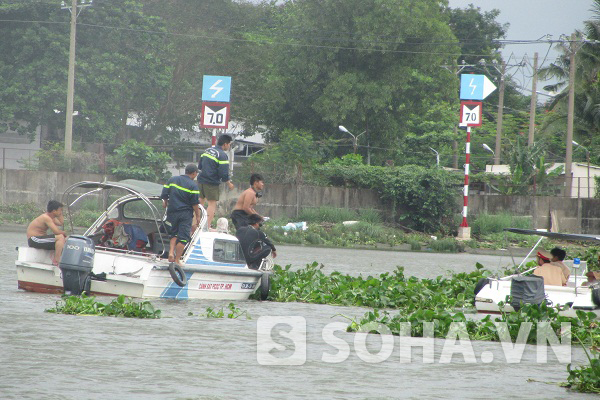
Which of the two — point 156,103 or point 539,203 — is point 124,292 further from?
point 156,103

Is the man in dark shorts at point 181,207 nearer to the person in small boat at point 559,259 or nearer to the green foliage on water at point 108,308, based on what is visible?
the green foliage on water at point 108,308

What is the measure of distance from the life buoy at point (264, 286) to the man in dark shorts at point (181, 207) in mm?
1957

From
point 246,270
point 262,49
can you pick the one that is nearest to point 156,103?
point 262,49

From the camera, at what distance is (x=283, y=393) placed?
8.88 m

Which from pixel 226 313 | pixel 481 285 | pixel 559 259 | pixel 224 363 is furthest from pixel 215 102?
pixel 224 363

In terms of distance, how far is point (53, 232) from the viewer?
15938mm

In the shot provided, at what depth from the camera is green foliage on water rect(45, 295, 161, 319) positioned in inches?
527

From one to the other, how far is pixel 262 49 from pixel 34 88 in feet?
41.0

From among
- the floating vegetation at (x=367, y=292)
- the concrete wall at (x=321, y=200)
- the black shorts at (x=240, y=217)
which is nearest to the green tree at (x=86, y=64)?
the concrete wall at (x=321, y=200)

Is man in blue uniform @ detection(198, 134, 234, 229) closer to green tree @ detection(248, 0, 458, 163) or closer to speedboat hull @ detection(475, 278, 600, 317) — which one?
speedboat hull @ detection(475, 278, 600, 317)

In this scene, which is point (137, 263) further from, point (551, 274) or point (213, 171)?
point (551, 274)

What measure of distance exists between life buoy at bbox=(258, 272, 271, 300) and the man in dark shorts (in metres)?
1.96

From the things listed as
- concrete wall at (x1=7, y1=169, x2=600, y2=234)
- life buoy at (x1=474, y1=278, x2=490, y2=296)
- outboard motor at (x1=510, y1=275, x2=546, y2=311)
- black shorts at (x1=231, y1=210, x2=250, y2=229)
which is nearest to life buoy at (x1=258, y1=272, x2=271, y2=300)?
black shorts at (x1=231, y1=210, x2=250, y2=229)

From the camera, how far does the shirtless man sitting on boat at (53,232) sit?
1565cm
